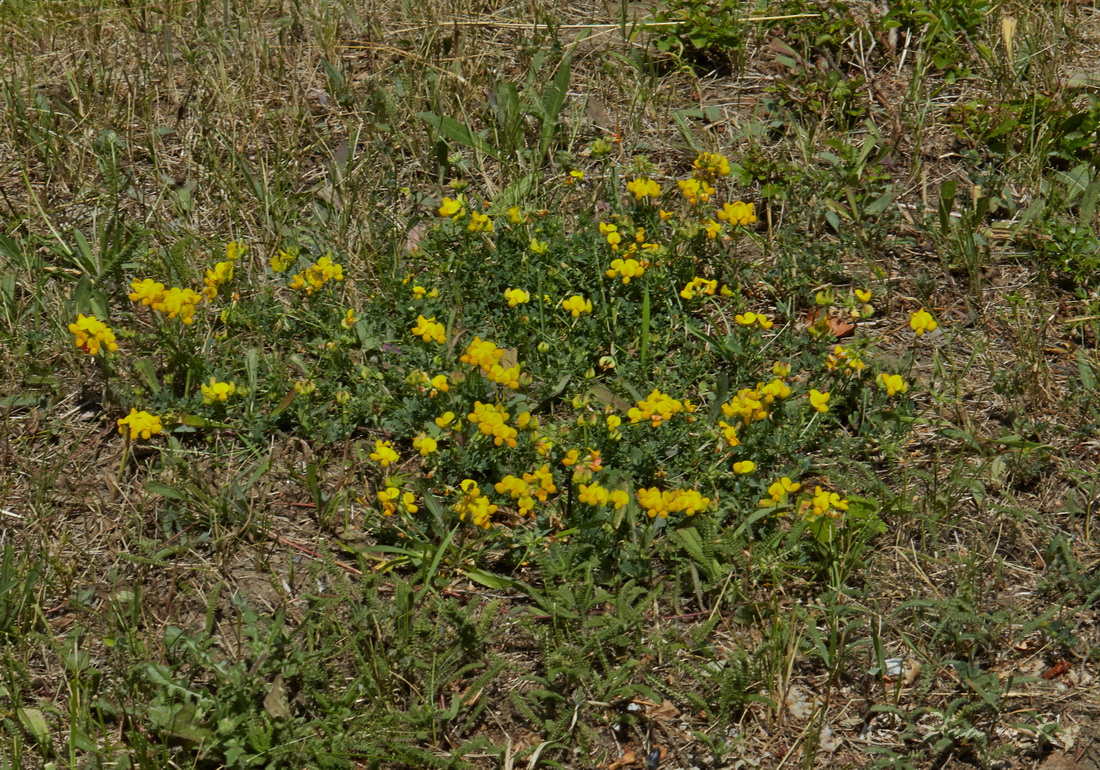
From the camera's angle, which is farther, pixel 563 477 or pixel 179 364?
pixel 179 364

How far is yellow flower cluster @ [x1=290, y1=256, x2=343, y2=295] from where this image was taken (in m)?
3.39

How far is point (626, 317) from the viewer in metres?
3.49

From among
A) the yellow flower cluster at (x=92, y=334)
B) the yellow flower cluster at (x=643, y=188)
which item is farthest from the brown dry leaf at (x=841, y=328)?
the yellow flower cluster at (x=92, y=334)

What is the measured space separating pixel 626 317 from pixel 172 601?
5.40 feet

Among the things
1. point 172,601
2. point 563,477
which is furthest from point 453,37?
point 172,601

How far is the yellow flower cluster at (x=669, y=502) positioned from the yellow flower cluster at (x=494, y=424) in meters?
0.39

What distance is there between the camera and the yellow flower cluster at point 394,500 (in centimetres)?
293

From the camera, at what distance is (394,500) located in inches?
118

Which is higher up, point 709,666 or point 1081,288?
point 1081,288

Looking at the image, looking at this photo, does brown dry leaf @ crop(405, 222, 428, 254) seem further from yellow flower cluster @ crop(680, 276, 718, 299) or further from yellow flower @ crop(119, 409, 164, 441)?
yellow flower @ crop(119, 409, 164, 441)

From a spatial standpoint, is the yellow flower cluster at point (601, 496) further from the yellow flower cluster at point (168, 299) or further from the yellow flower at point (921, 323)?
the yellow flower cluster at point (168, 299)

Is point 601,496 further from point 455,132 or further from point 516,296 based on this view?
point 455,132

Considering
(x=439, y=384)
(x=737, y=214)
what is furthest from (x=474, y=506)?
(x=737, y=214)

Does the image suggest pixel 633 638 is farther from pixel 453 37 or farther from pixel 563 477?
pixel 453 37
